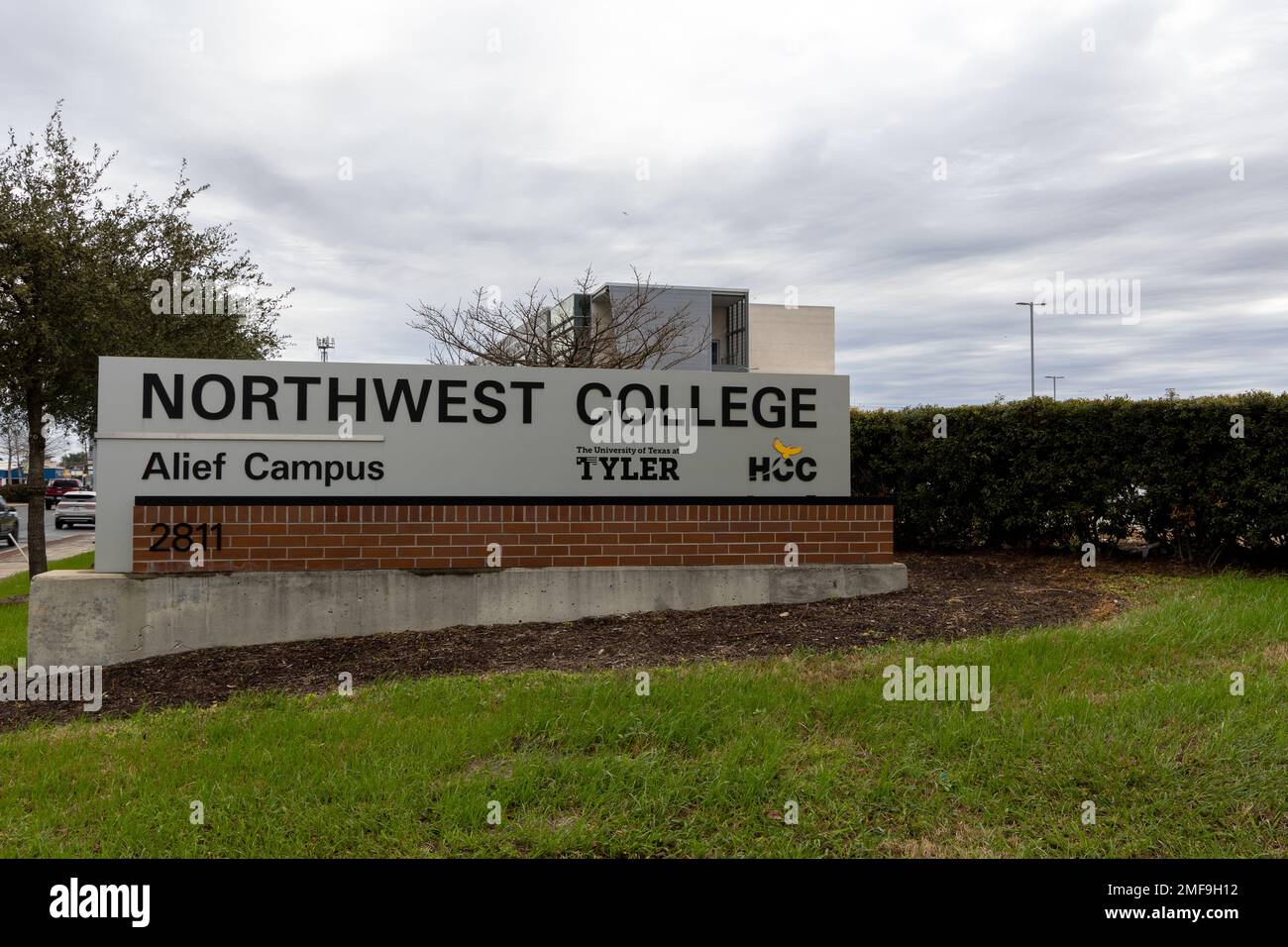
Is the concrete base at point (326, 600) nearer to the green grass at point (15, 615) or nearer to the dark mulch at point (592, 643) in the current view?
the dark mulch at point (592, 643)

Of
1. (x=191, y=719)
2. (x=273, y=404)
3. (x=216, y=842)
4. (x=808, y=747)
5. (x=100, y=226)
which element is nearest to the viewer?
(x=216, y=842)

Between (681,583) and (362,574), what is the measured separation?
2730 millimetres

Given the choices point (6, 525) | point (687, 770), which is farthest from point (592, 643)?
point (6, 525)

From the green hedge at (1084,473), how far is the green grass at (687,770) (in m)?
4.50

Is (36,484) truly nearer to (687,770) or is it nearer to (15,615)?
(15,615)

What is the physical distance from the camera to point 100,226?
44.8 feet

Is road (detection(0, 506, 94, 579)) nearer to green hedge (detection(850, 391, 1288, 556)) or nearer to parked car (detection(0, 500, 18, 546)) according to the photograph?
parked car (detection(0, 500, 18, 546))

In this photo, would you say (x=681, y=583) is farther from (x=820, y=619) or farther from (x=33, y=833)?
(x=33, y=833)

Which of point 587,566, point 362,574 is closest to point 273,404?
point 362,574

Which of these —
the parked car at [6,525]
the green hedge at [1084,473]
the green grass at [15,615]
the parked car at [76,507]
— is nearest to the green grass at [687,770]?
the green grass at [15,615]

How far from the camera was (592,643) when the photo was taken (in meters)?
7.04

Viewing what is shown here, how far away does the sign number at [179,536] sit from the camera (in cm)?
768

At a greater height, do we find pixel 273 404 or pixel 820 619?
pixel 273 404

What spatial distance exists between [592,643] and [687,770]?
2.69m
